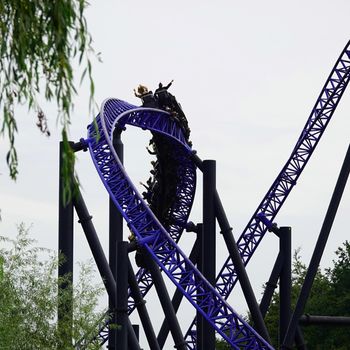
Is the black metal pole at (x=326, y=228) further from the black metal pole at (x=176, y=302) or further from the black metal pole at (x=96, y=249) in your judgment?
the black metal pole at (x=96, y=249)

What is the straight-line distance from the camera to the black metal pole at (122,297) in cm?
1911

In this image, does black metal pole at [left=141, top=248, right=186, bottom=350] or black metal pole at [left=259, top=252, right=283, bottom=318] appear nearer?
black metal pole at [left=141, top=248, right=186, bottom=350]

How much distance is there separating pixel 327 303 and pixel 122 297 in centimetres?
1526

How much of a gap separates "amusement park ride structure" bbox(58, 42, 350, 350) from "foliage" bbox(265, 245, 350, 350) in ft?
30.8

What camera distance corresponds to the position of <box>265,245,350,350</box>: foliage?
1266 inches

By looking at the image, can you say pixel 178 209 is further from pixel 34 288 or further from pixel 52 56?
pixel 52 56

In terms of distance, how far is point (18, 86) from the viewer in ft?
22.6

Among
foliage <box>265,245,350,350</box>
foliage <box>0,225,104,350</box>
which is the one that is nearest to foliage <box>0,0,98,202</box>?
foliage <box>0,225,104,350</box>

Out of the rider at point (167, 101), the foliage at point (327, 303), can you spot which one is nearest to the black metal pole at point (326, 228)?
the rider at point (167, 101)

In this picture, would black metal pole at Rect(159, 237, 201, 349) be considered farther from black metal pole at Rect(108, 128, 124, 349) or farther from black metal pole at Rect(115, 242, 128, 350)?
black metal pole at Rect(115, 242, 128, 350)

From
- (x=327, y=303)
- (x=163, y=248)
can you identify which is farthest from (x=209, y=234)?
(x=327, y=303)

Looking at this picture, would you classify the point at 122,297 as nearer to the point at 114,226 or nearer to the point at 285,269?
the point at 114,226

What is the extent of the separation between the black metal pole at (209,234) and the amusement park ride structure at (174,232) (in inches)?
0.7

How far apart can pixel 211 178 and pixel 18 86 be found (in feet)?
46.5
